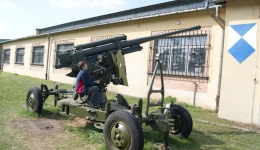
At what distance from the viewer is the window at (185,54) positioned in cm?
1019

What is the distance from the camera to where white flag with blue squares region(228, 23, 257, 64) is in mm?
7713

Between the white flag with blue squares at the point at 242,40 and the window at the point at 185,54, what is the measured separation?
188cm

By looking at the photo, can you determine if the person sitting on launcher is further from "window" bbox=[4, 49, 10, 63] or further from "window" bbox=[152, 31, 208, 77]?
"window" bbox=[4, 49, 10, 63]

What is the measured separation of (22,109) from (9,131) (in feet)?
7.05

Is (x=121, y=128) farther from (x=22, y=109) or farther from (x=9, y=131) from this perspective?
(x=22, y=109)

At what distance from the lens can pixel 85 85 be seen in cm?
590

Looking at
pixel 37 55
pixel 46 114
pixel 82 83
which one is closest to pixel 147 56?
pixel 46 114

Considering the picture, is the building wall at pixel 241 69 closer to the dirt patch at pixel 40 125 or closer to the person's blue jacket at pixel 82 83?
the person's blue jacket at pixel 82 83

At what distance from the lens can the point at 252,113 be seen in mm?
7520

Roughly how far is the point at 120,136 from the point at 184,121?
63.4 inches

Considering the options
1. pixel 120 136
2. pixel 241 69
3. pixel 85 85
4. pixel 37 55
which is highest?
pixel 37 55

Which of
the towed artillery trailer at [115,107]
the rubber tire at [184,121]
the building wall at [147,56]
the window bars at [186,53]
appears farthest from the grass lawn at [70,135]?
the window bars at [186,53]

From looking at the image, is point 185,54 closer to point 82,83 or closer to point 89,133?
point 82,83

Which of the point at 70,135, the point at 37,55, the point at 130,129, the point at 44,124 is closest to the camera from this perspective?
the point at 130,129
